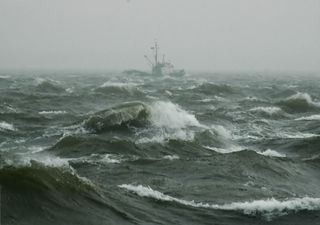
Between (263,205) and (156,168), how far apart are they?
4.81 metres

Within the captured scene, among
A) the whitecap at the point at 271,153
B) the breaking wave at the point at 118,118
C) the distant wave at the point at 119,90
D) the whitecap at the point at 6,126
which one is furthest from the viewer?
the distant wave at the point at 119,90

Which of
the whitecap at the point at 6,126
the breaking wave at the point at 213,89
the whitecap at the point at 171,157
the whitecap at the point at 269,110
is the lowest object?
the breaking wave at the point at 213,89

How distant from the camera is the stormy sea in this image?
1039 centimetres

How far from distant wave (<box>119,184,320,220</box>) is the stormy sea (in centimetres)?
2

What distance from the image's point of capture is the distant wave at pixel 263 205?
10.8 meters

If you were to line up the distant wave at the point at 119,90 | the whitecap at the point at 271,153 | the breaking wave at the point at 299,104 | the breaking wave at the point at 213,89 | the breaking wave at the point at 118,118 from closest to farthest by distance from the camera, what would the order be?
1. the whitecap at the point at 271,153
2. the breaking wave at the point at 118,118
3. the breaking wave at the point at 299,104
4. the distant wave at the point at 119,90
5. the breaking wave at the point at 213,89

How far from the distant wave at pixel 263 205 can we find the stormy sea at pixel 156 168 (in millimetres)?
23

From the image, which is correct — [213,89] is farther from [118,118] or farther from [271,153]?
[271,153]

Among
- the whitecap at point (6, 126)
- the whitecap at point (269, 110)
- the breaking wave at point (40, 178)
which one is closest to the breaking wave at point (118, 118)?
A: the whitecap at point (6, 126)

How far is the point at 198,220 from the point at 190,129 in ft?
45.0

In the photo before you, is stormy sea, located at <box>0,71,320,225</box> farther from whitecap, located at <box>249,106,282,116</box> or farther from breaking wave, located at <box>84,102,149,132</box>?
whitecap, located at <box>249,106,282,116</box>

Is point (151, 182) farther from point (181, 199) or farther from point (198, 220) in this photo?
point (198, 220)

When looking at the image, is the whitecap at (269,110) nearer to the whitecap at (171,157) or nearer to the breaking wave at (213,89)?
the whitecap at (171,157)

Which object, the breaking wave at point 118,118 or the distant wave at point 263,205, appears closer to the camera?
the distant wave at point 263,205
